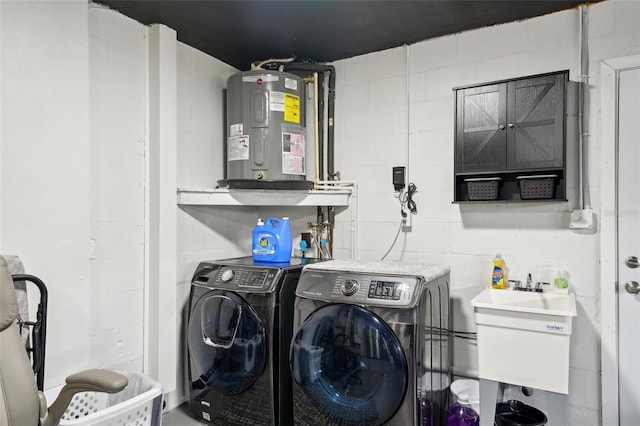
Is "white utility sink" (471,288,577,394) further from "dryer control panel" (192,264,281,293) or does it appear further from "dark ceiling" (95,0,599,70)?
"dark ceiling" (95,0,599,70)

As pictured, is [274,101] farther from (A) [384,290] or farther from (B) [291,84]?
(A) [384,290]

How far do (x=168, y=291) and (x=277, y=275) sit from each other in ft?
2.40

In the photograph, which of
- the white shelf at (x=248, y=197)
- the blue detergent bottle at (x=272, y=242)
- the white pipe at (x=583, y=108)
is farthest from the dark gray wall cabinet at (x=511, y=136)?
the blue detergent bottle at (x=272, y=242)

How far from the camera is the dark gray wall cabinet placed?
2156 mm

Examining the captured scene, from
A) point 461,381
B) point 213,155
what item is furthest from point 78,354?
point 461,381

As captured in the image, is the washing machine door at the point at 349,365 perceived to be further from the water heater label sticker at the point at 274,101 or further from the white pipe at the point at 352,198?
the water heater label sticker at the point at 274,101

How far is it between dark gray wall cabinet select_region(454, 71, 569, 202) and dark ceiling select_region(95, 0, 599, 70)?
432mm

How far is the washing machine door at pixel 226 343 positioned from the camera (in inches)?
87.5

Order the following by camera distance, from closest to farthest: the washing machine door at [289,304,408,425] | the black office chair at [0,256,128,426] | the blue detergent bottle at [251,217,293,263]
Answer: the black office chair at [0,256,128,426], the washing machine door at [289,304,408,425], the blue detergent bottle at [251,217,293,263]

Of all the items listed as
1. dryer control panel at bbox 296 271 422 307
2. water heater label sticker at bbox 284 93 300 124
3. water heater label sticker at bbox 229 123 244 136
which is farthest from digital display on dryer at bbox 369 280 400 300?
water heater label sticker at bbox 229 123 244 136

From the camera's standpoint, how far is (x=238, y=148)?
2691mm

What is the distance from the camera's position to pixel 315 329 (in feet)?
6.82

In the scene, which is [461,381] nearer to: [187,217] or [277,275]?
[277,275]

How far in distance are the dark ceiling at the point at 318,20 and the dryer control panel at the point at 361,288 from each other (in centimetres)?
147
